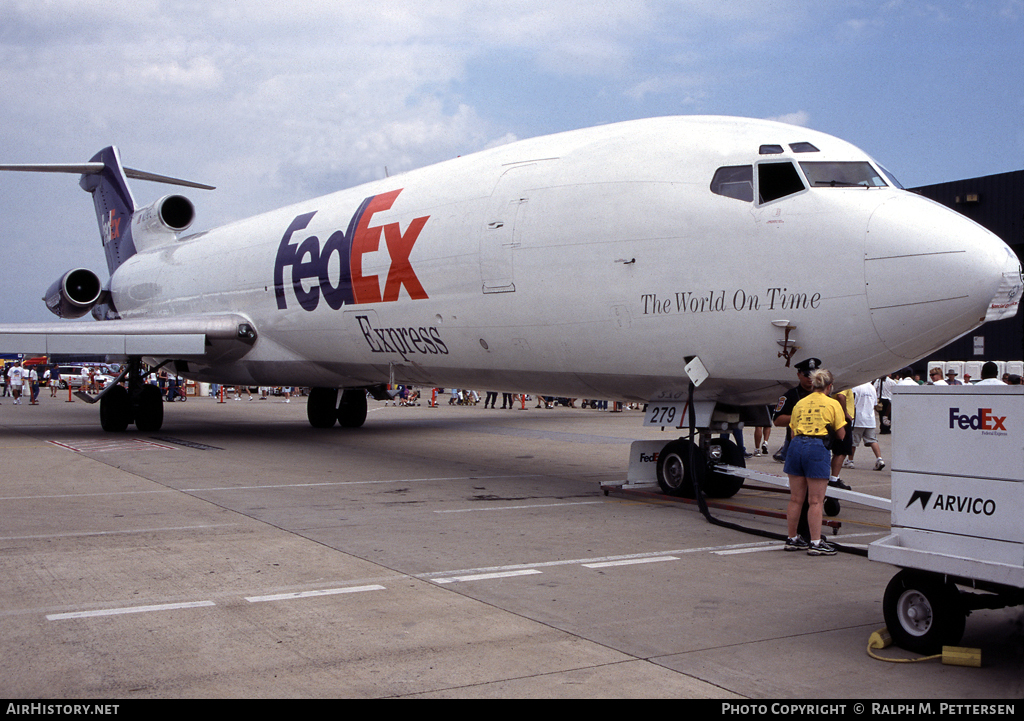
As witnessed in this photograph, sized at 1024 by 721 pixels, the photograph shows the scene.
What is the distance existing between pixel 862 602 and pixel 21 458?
13.0 metres

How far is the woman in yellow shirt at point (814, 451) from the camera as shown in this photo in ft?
23.5

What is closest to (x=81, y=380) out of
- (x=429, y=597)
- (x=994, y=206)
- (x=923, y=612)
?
(x=994, y=206)

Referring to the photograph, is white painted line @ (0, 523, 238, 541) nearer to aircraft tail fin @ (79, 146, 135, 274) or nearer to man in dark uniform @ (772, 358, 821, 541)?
man in dark uniform @ (772, 358, 821, 541)

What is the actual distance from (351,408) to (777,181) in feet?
45.8

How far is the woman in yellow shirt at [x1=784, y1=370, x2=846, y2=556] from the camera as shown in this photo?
716 cm

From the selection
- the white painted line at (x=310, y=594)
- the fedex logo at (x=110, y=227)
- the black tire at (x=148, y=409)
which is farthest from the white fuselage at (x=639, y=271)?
the fedex logo at (x=110, y=227)

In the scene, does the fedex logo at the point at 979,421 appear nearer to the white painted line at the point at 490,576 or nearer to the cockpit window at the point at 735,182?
the white painted line at the point at 490,576

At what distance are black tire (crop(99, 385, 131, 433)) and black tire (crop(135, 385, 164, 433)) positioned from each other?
23cm

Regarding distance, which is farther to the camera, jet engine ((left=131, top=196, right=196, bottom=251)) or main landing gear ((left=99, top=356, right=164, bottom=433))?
jet engine ((left=131, top=196, right=196, bottom=251))

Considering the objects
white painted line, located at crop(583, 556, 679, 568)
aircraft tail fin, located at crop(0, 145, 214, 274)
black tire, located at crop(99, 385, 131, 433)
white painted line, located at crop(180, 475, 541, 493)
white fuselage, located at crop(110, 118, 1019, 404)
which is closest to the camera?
white painted line, located at crop(583, 556, 679, 568)

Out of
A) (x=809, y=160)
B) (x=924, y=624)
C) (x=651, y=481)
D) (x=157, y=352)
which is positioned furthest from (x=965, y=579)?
(x=157, y=352)

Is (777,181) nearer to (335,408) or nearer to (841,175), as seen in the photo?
(841,175)

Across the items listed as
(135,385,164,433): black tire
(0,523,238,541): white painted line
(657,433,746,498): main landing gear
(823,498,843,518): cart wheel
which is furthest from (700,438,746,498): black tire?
(135,385,164,433): black tire

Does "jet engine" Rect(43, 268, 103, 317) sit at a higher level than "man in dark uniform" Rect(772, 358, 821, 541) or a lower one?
higher
